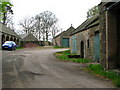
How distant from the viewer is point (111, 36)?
325 inches

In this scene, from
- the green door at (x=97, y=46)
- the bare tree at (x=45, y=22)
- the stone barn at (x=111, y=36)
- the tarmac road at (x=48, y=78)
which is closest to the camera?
the tarmac road at (x=48, y=78)

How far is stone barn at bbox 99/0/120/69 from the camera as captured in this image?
819 cm

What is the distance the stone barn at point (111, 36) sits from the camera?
26.9ft

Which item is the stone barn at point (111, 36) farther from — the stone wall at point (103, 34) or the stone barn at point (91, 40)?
the stone barn at point (91, 40)

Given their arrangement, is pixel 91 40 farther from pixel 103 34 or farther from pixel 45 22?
pixel 45 22

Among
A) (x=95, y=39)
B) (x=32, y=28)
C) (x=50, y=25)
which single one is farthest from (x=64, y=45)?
(x=95, y=39)

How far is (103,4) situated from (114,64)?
3905mm

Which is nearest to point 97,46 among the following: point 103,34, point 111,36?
point 103,34

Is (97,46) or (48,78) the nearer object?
(48,78)

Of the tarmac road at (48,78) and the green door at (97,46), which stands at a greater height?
the green door at (97,46)

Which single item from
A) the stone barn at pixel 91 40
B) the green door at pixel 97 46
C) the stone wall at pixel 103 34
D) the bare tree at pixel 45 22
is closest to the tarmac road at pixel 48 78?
the stone wall at pixel 103 34

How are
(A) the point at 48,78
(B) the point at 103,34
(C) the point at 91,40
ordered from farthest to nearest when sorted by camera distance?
(C) the point at 91,40 < (B) the point at 103,34 < (A) the point at 48,78

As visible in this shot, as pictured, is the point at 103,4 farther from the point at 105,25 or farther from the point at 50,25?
the point at 50,25

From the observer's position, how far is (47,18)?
52031 mm
